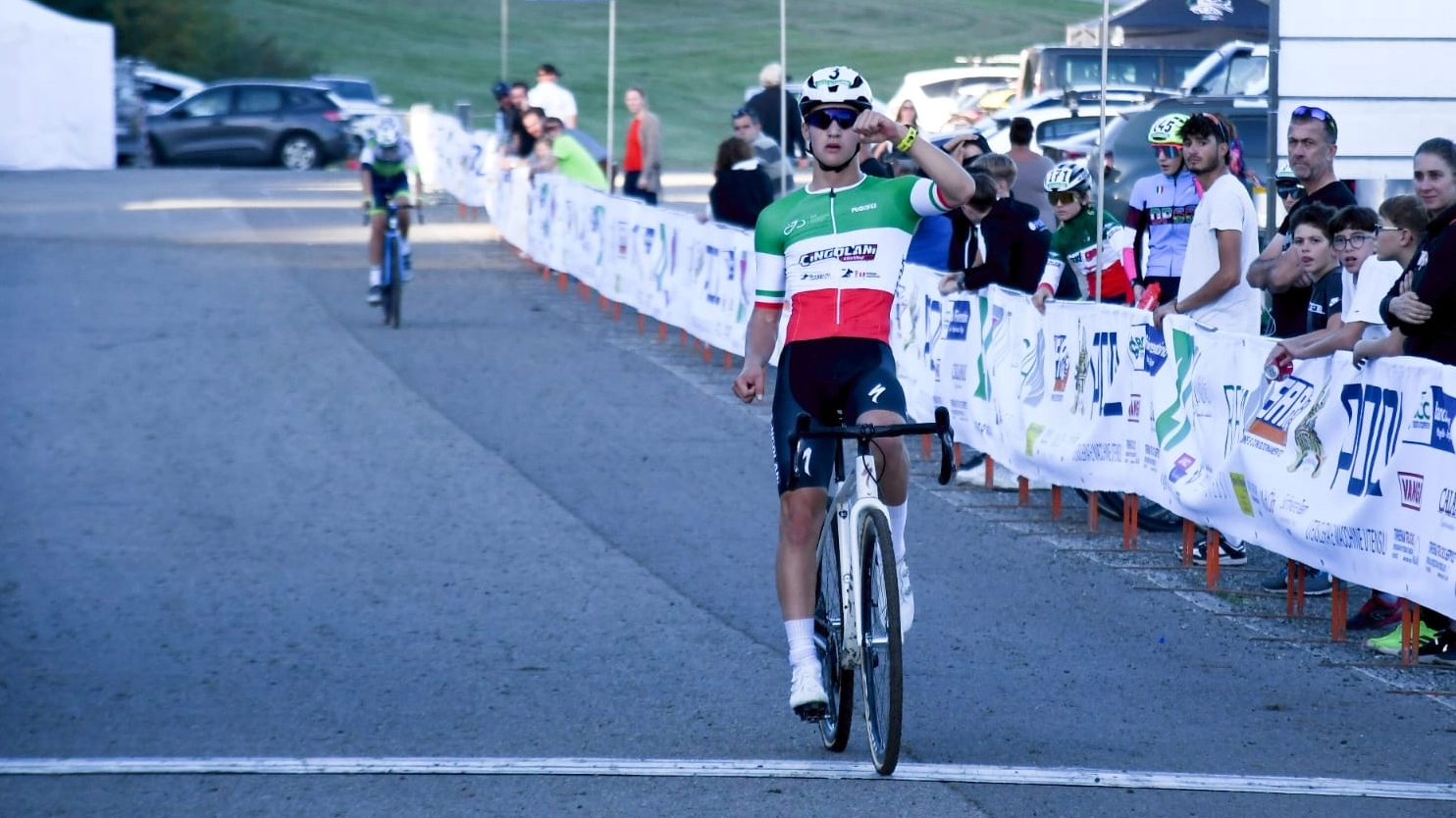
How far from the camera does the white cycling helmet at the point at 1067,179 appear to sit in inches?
471

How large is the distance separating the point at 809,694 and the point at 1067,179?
20.1ft

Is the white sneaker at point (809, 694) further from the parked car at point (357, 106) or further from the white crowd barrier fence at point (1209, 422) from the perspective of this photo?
the parked car at point (357, 106)

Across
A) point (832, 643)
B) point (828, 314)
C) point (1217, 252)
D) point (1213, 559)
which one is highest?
point (1217, 252)

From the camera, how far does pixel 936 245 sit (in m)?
13.1

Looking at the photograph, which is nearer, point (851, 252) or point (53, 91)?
point (851, 252)

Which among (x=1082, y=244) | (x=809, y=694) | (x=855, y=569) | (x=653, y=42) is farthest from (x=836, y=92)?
(x=653, y=42)

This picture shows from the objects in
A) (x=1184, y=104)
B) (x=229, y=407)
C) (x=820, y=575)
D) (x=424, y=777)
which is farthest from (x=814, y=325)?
(x=1184, y=104)

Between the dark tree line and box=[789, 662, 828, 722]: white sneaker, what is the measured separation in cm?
5613

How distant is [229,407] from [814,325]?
836cm

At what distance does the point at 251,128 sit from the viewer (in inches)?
1748

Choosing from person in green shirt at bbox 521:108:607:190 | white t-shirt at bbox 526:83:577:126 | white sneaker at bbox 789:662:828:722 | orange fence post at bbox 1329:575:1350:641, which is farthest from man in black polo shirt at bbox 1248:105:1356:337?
white t-shirt at bbox 526:83:577:126

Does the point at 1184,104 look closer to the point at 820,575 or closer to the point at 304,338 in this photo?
the point at 304,338

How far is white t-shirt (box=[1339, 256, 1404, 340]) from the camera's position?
28.6ft

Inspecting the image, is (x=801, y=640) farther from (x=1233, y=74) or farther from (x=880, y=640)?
(x=1233, y=74)
